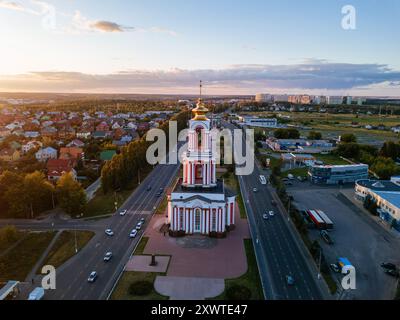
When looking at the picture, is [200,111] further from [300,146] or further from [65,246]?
[300,146]

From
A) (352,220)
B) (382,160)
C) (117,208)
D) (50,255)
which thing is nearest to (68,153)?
(117,208)

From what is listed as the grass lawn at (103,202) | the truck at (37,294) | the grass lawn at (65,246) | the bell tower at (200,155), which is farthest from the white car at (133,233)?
the truck at (37,294)

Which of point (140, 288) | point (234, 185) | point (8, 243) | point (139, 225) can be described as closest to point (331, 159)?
point (234, 185)

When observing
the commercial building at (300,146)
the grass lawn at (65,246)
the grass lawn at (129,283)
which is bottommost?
the grass lawn at (129,283)

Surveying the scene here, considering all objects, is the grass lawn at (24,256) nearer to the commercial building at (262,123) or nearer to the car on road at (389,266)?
the car on road at (389,266)

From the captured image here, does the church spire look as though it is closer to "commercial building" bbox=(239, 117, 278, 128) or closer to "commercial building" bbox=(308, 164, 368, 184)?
"commercial building" bbox=(308, 164, 368, 184)
